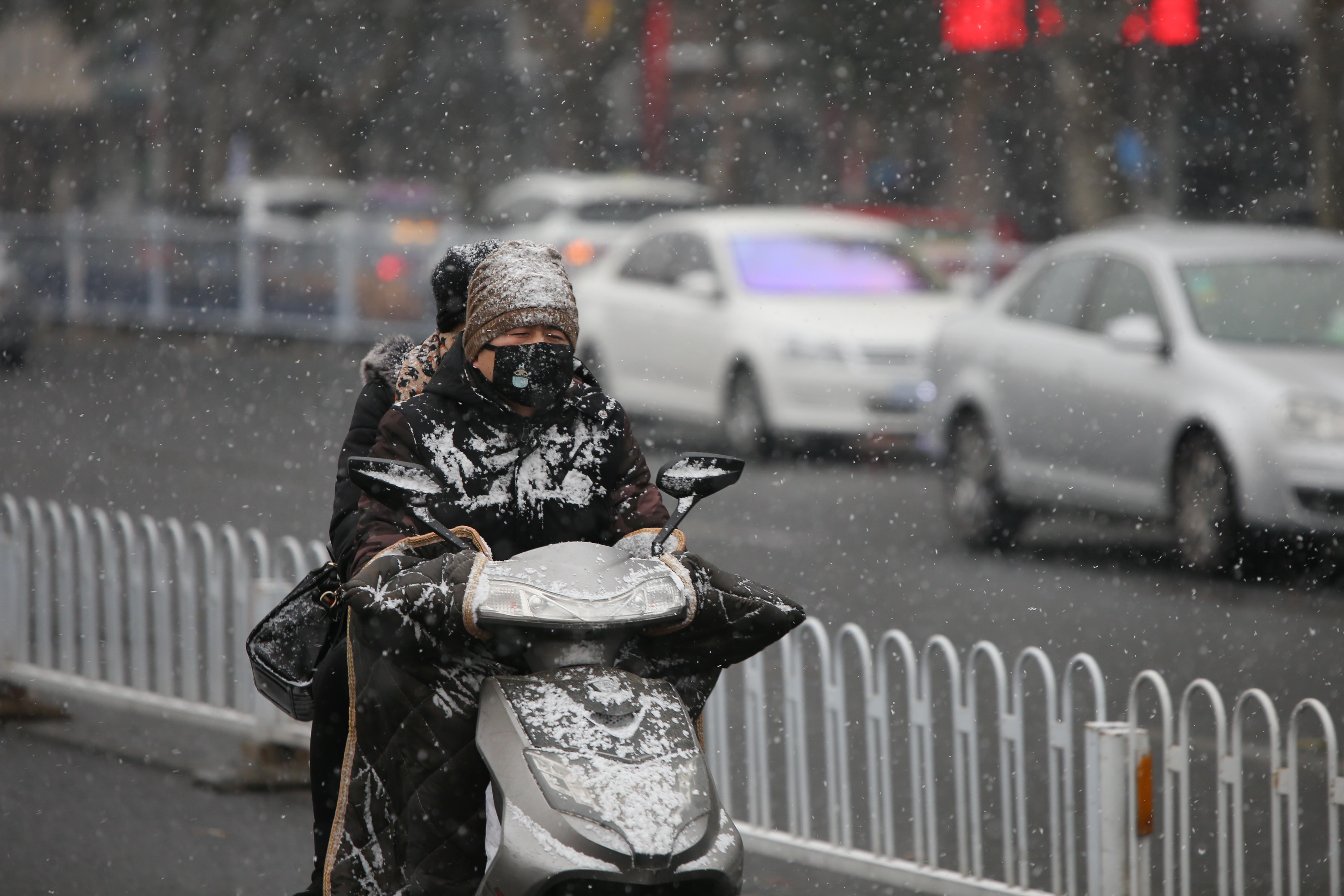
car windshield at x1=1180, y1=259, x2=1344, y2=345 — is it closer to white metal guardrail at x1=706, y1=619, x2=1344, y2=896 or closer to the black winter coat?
white metal guardrail at x1=706, y1=619, x2=1344, y2=896

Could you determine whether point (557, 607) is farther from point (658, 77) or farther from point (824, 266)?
point (658, 77)

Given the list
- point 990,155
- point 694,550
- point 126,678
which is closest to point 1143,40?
point 990,155

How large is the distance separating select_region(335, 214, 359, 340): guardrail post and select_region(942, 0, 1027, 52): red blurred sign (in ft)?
23.3

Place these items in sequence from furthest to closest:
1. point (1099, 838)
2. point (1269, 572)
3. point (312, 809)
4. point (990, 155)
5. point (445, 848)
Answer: point (990, 155), point (1269, 572), point (312, 809), point (1099, 838), point (445, 848)

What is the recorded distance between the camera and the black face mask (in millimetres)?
3453

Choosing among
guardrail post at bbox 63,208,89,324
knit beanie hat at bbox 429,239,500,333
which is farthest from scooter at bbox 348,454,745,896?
guardrail post at bbox 63,208,89,324

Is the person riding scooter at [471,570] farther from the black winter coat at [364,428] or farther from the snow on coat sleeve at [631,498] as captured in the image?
the black winter coat at [364,428]

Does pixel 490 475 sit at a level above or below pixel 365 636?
above

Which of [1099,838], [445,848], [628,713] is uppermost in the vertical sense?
[628,713]

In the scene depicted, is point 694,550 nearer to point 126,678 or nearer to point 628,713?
point 126,678

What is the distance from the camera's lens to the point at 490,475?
353cm

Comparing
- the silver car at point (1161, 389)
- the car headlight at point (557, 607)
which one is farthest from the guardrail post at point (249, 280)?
the car headlight at point (557, 607)

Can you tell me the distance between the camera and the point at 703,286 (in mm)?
13844

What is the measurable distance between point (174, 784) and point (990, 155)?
36991 millimetres
